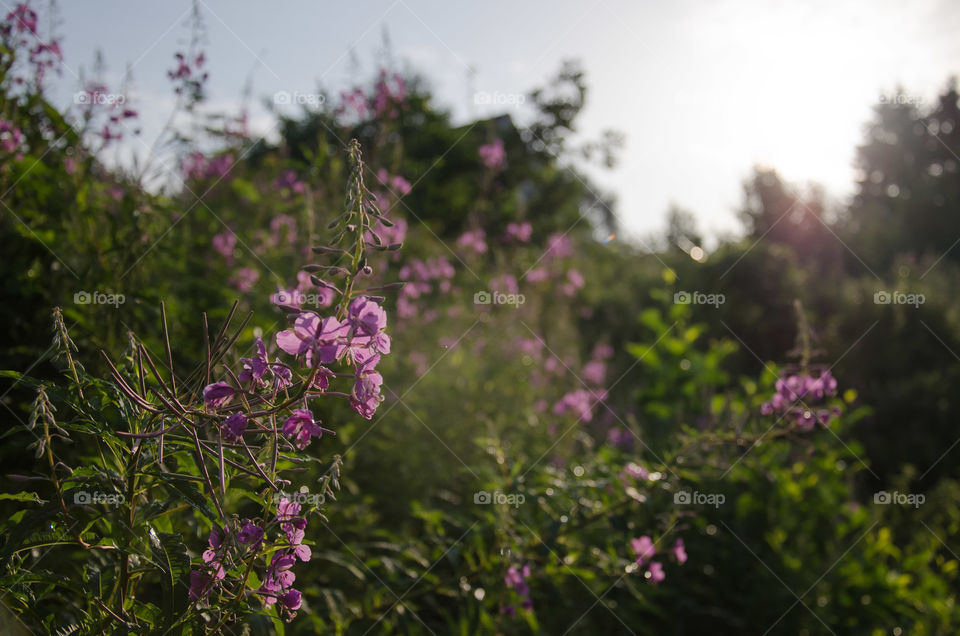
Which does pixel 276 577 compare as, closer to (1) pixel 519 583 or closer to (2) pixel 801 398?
(1) pixel 519 583

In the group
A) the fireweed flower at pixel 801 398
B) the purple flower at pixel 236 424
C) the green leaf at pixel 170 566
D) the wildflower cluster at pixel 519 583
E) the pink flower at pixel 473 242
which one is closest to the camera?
the purple flower at pixel 236 424

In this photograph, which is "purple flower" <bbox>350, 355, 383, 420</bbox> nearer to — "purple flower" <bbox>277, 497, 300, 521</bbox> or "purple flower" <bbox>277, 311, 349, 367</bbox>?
"purple flower" <bbox>277, 311, 349, 367</bbox>

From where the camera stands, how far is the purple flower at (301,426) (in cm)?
106

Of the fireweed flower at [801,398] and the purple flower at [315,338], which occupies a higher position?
the fireweed flower at [801,398]

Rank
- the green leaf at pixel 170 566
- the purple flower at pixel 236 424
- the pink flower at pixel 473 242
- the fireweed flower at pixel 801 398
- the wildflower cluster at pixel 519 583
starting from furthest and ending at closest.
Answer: the pink flower at pixel 473 242
the fireweed flower at pixel 801 398
the wildflower cluster at pixel 519 583
the green leaf at pixel 170 566
the purple flower at pixel 236 424

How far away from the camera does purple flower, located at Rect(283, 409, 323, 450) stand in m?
1.06

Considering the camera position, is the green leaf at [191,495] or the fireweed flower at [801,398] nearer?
the green leaf at [191,495]

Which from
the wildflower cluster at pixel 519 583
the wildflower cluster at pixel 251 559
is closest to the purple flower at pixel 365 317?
the wildflower cluster at pixel 251 559

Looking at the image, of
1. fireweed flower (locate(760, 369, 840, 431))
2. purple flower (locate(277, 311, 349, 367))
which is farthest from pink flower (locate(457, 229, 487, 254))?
purple flower (locate(277, 311, 349, 367))

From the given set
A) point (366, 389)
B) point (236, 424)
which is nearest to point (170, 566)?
point (236, 424)

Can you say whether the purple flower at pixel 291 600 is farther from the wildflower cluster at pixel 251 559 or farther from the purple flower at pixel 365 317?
the purple flower at pixel 365 317

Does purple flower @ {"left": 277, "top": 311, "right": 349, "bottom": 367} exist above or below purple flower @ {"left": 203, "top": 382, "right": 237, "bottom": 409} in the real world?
above

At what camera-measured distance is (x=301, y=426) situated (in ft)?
3.54

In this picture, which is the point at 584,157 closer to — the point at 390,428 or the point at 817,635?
the point at 390,428
